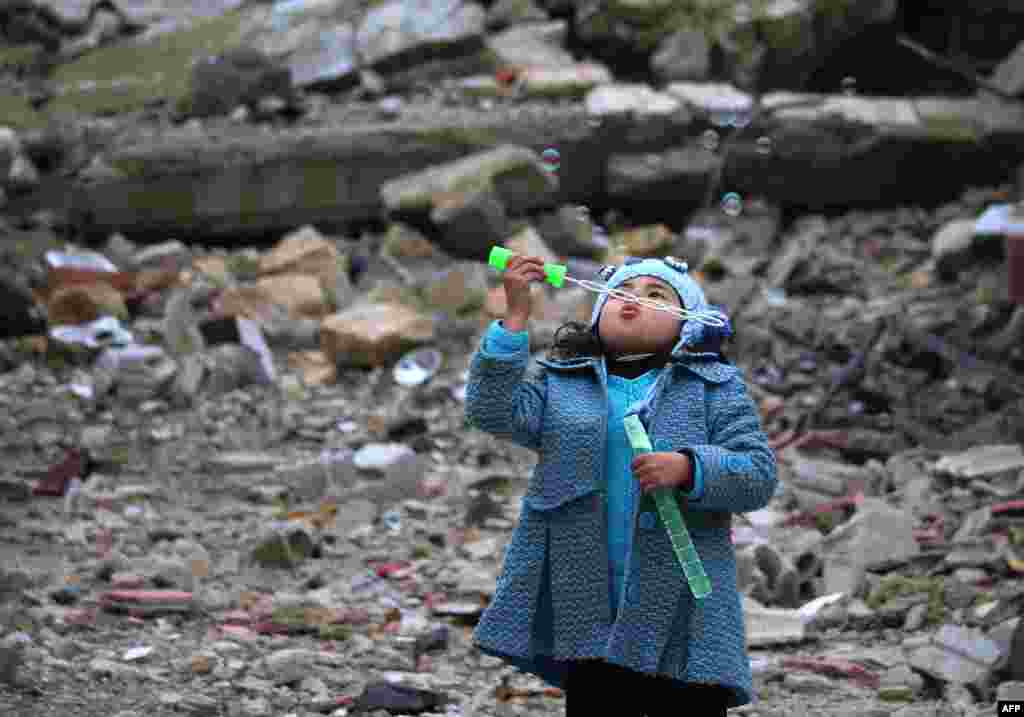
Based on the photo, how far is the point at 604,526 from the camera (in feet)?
10.2

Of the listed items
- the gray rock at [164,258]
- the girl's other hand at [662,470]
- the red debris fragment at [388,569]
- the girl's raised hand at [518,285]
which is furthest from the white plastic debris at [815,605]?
the gray rock at [164,258]

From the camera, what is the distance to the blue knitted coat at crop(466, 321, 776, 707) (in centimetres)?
301

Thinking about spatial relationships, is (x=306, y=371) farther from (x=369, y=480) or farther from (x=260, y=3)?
(x=260, y=3)

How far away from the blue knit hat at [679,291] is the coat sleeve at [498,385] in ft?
0.94

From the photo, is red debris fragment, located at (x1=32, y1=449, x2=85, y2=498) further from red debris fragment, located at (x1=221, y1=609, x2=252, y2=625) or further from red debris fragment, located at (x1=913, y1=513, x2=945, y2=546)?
red debris fragment, located at (x1=913, y1=513, x2=945, y2=546)

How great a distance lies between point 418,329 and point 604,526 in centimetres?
566

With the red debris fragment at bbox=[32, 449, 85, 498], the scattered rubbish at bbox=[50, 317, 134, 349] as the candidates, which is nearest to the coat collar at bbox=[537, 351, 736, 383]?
the red debris fragment at bbox=[32, 449, 85, 498]

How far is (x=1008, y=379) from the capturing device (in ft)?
24.7

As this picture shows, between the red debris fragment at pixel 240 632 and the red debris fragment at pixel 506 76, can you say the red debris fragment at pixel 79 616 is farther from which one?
the red debris fragment at pixel 506 76

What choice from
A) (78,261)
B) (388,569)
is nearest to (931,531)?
(388,569)

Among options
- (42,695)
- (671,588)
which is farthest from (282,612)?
(671,588)

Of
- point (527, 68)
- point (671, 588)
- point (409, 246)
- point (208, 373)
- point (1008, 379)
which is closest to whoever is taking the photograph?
point (671, 588)

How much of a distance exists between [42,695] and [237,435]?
356 cm

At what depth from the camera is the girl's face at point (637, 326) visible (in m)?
3.19
